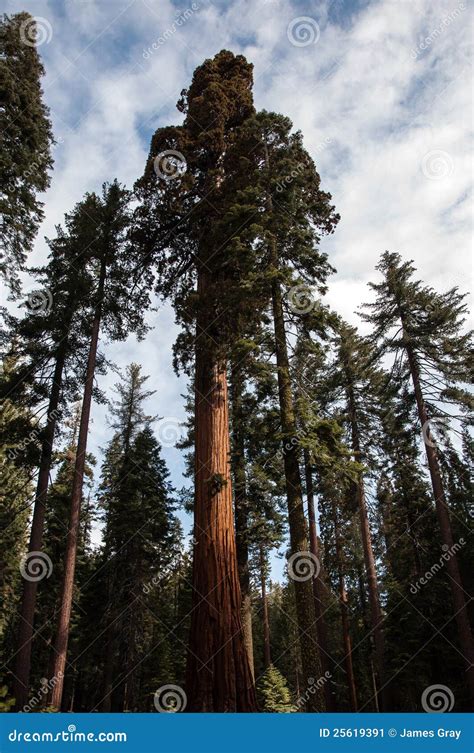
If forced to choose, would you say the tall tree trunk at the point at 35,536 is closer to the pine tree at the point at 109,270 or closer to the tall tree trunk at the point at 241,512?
the pine tree at the point at 109,270

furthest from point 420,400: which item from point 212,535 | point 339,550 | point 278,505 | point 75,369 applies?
point 75,369

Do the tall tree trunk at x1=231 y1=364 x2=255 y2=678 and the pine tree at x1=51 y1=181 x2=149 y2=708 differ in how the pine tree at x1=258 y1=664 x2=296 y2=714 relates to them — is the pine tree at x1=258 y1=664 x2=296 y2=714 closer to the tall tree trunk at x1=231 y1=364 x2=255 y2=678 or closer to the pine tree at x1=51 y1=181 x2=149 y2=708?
the tall tree trunk at x1=231 y1=364 x2=255 y2=678

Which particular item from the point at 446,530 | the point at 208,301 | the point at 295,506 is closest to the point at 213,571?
the point at 295,506

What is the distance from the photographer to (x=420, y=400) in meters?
17.3

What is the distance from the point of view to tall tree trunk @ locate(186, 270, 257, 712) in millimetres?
7512

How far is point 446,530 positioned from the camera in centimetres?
1521

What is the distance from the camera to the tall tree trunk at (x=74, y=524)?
37.9 ft

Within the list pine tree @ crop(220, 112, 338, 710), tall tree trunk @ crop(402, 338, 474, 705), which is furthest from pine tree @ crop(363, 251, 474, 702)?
pine tree @ crop(220, 112, 338, 710)

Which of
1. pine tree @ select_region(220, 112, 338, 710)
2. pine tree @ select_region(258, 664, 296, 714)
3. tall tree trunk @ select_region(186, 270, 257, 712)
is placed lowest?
pine tree @ select_region(258, 664, 296, 714)

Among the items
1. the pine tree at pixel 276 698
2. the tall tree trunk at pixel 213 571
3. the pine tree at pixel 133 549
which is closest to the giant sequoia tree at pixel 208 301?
the tall tree trunk at pixel 213 571

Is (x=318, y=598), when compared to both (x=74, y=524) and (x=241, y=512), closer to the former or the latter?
(x=241, y=512)

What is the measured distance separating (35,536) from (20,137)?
462 inches

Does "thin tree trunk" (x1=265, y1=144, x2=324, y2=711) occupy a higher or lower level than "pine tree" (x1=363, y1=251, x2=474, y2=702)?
lower

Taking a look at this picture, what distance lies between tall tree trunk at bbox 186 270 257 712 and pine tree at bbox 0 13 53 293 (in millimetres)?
6582
